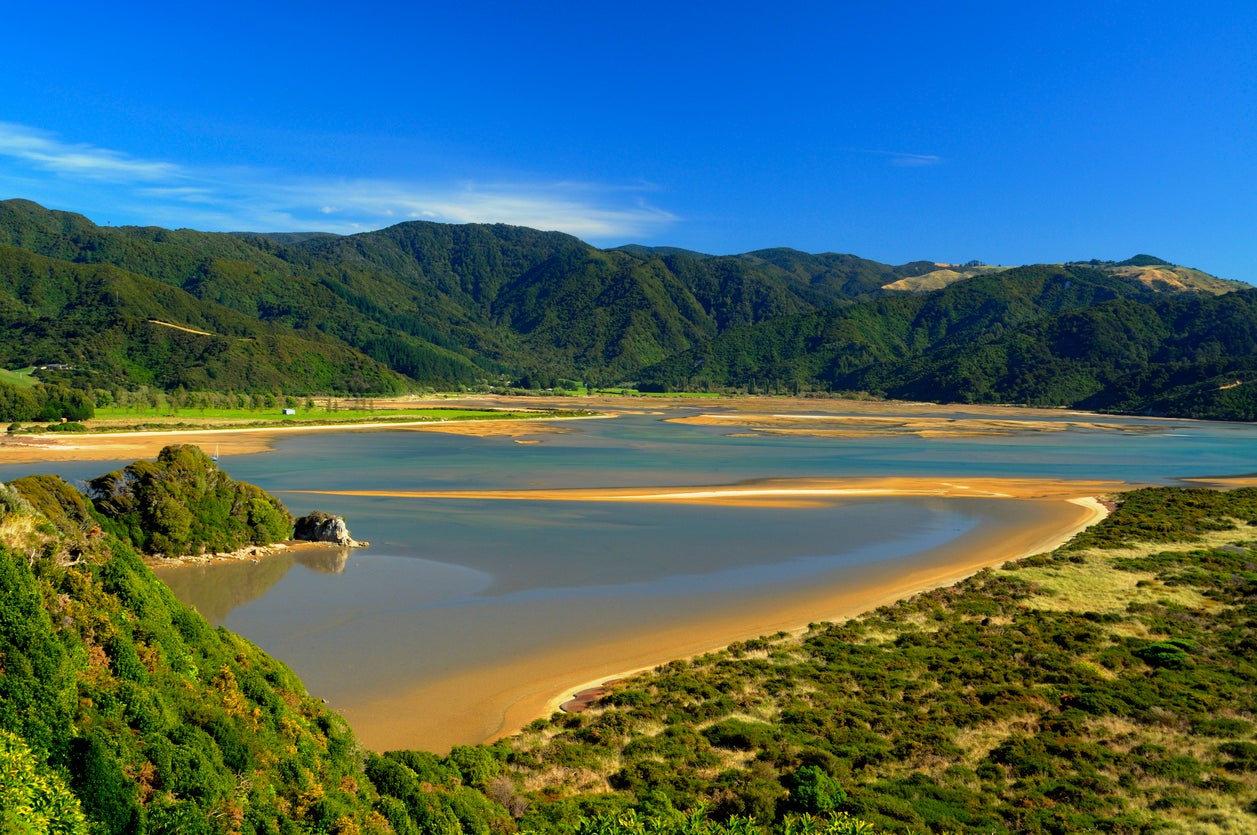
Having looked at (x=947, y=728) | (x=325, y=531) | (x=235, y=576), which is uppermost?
(x=325, y=531)

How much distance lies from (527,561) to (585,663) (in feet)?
32.8

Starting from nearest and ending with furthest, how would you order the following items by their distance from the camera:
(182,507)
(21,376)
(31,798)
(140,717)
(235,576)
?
(31,798) < (140,717) < (235,576) < (182,507) < (21,376)

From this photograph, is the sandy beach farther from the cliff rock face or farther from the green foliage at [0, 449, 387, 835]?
the cliff rock face

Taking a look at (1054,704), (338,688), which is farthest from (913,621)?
(338,688)

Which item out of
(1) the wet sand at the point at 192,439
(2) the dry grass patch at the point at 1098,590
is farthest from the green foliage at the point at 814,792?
(1) the wet sand at the point at 192,439

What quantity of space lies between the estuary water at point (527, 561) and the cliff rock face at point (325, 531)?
118 centimetres

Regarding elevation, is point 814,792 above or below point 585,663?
above

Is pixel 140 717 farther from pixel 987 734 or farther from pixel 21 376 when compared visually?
pixel 21 376

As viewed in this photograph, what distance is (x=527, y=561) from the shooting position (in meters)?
27.3

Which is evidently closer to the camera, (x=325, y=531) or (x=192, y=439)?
(x=325, y=531)

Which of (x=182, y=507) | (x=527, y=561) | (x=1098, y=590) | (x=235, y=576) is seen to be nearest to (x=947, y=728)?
(x=1098, y=590)

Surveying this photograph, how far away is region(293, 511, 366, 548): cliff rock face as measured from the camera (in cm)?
2923

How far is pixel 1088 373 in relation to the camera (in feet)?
603

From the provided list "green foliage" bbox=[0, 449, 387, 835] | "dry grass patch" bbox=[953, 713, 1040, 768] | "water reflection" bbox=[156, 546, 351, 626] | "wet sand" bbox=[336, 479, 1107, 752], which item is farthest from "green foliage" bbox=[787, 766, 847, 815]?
"water reflection" bbox=[156, 546, 351, 626]
